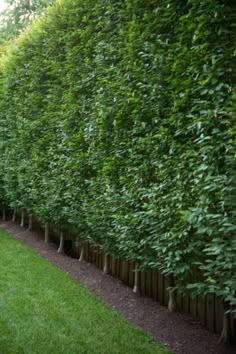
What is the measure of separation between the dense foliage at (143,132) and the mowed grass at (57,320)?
2.06 ft

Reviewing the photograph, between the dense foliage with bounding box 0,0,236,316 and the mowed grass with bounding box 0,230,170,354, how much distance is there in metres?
0.63

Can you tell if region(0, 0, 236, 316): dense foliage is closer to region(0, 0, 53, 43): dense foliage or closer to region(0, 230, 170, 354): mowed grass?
region(0, 230, 170, 354): mowed grass

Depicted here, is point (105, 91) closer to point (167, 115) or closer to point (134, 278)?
point (167, 115)

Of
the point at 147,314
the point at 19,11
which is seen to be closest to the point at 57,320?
the point at 147,314

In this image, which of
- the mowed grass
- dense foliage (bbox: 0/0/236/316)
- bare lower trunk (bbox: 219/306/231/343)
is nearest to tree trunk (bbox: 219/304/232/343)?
bare lower trunk (bbox: 219/306/231/343)

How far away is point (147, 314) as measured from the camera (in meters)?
3.84

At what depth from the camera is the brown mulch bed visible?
3184 millimetres

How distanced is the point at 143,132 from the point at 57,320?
202cm

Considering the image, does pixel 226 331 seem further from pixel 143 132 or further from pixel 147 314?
pixel 143 132

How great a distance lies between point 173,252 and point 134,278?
5.36ft

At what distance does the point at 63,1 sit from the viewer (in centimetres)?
557

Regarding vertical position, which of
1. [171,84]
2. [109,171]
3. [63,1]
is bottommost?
[109,171]

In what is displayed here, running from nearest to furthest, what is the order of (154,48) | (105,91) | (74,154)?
(154,48), (105,91), (74,154)

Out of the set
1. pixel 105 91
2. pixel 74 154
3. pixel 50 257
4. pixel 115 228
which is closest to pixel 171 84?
pixel 105 91
